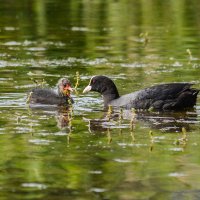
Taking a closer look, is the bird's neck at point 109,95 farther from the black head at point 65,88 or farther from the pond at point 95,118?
the black head at point 65,88

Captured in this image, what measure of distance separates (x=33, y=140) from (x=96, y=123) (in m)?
1.59

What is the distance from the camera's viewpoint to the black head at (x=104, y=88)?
604 inches

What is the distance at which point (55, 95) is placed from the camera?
15.4m

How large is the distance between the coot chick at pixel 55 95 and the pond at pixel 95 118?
0.20m

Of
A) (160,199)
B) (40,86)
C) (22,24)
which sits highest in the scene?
(22,24)

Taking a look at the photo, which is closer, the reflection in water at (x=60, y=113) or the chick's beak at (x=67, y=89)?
the reflection in water at (x=60, y=113)

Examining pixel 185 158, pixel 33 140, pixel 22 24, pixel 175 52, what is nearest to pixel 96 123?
pixel 33 140

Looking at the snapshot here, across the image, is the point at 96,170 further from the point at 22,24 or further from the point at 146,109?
the point at 22,24

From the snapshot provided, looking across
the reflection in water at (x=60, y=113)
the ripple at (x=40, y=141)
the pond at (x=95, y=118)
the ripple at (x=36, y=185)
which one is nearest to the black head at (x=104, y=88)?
the pond at (x=95, y=118)

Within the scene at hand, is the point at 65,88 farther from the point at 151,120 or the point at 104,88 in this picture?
the point at 151,120

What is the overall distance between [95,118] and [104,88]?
5.92 feet

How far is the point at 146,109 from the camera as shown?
1474 cm

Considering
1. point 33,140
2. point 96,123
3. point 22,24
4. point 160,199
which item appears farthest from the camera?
point 22,24

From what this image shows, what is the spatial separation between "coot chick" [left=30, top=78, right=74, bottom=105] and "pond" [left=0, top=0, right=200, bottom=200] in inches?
7.7
